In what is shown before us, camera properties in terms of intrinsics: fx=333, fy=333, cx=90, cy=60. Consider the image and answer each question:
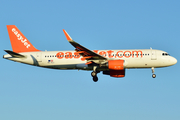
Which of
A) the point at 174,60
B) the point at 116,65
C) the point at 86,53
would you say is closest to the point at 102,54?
the point at 86,53

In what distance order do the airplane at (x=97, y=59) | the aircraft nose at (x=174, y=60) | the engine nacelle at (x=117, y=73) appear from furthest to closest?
the engine nacelle at (x=117, y=73) → the aircraft nose at (x=174, y=60) → the airplane at (x=97, y=59)

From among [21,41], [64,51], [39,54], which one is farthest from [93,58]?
[21,41]

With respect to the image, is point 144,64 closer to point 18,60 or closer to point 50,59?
point 50,59

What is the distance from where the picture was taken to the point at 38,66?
52531 millimetres

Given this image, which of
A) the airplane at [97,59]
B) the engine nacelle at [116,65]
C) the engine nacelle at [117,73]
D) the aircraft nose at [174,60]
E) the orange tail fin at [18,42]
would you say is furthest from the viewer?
the orange tail fin at [18,42]

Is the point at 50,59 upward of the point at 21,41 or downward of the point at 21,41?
downward

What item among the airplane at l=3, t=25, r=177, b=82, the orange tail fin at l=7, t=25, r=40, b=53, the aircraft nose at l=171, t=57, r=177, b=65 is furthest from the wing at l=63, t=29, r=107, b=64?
the aircraft nose at l=171, t=57, r=177, b=65

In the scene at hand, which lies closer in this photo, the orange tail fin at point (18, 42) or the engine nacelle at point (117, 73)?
the engine nacelle at point (117, 73)

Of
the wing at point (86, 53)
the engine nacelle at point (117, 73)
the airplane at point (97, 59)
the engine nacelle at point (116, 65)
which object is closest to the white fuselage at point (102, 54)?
the airplane at point (97, 59)

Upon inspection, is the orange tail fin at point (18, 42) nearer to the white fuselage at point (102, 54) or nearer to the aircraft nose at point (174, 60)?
the white fuselage at point (102, 54)

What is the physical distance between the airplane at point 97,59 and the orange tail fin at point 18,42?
4.15ft

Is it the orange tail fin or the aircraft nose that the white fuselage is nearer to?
the aircraft nose

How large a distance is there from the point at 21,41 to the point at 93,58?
1354 centimetres

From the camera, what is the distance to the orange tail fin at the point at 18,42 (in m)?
54.3
